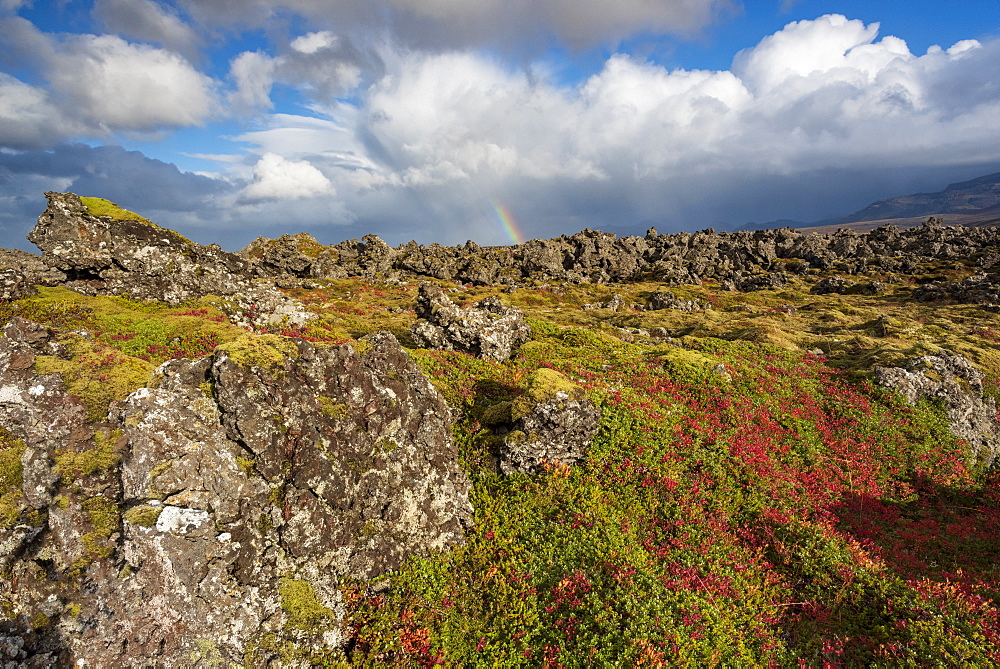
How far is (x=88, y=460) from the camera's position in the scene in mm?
12523

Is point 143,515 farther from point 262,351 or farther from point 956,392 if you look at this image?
point 956,392

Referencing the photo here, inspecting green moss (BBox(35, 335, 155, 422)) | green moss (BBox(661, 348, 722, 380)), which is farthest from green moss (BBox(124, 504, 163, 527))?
green moss (BBox(661, 348, 722, 380))

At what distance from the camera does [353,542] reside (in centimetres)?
1527

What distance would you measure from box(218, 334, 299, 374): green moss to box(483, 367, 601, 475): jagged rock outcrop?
10619mm

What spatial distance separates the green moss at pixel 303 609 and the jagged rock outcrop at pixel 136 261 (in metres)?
22.8

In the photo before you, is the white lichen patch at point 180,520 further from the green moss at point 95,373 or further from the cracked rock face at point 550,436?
the cracked rock face at point 550,436

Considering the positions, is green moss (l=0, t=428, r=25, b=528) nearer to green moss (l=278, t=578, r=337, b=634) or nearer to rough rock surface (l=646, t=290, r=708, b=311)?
green moss (l=278, t=578, r=337, b=634)

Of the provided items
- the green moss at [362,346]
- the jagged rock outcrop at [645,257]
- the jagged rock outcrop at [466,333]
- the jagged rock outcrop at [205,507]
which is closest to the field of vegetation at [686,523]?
the jagged rock outcrop at [205,507]

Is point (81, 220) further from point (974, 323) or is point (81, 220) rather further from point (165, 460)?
point (974, 323)

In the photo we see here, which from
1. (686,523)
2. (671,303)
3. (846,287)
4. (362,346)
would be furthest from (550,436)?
(846,287)

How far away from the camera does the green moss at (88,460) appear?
40.1ft

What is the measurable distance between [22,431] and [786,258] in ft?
601

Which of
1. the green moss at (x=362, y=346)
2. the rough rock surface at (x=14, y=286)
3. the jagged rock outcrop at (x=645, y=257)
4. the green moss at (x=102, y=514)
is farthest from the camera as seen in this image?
the jagged rock outcrop at (x=645, y=257)

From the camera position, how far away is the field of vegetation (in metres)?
13.5
